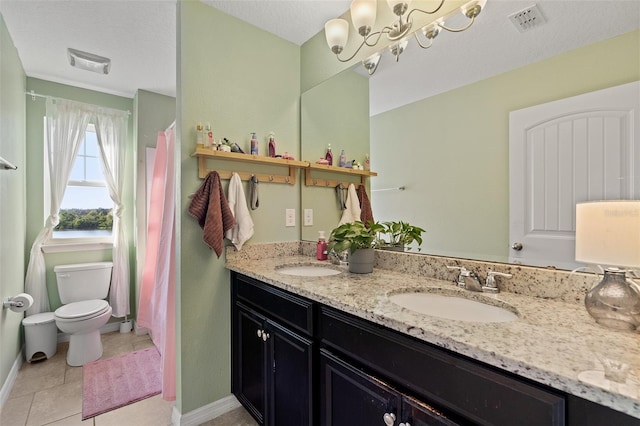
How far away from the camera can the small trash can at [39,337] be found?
2.37 metres

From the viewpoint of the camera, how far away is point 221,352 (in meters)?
1.82

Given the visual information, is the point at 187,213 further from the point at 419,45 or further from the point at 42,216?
the point at 42,216

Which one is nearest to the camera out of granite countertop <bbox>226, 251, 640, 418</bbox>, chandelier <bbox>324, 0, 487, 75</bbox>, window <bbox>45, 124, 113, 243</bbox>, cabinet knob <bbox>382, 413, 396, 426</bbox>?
granite countertop <bbox>226, 251, 640, 418</bbox>

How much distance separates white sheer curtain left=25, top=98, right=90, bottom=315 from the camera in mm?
2582

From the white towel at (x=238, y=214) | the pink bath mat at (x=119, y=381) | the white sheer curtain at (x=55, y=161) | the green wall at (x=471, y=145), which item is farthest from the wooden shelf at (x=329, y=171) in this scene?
the white sheer curtain at (x=55, y=161)

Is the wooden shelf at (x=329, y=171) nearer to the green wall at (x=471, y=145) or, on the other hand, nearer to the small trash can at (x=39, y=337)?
the green wall at (x=471, y=145)

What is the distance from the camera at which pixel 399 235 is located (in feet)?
5.10

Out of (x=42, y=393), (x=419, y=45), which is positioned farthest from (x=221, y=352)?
(x=419, y=45)

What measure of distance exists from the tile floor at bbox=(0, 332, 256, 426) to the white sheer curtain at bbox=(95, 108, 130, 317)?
76 centimetres

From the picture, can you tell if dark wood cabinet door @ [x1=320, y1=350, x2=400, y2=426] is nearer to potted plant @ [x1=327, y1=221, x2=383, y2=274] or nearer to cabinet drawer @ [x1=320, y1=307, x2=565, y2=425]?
cabinet drawer @ [x1=320, y1=307, x2=565, y2=425]

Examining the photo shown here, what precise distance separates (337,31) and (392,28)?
308 mm

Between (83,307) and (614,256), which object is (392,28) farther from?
(83,307)

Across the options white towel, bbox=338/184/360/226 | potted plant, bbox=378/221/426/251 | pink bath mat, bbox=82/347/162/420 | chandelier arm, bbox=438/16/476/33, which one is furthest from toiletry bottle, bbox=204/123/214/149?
pink bath mat, bbox=82/347/162/420

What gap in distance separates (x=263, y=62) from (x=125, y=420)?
7.85 feet
